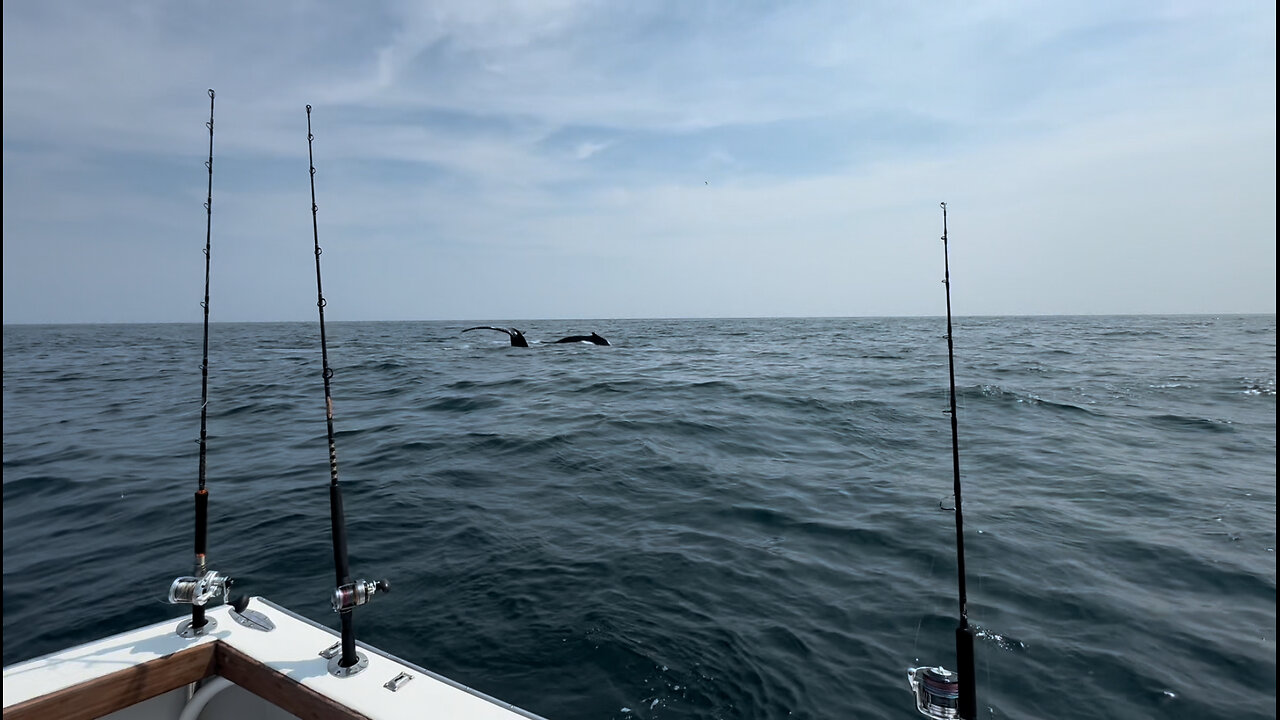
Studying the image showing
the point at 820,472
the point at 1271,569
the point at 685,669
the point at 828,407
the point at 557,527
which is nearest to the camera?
the point at 685,669

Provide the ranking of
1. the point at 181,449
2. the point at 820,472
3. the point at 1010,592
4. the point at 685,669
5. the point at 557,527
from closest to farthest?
1. the point at 685,669
2. the point at 1010,592
3. the point at 557,527
4. the point at 820,472
5. the point at 181,449

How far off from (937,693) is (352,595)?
2.87 meters

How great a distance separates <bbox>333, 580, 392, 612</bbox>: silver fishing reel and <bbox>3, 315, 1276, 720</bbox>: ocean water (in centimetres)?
151

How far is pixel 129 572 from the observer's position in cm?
639

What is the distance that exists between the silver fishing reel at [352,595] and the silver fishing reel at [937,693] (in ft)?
8.62

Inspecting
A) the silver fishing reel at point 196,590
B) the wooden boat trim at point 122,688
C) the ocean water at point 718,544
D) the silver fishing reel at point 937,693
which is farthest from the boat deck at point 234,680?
the silver fishing reel at point 937,693

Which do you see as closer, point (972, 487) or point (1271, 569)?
point (1271, 569)

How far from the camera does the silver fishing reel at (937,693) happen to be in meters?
2.98

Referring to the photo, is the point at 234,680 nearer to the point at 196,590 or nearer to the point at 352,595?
the point at 196,590

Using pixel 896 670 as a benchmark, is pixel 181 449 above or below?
above

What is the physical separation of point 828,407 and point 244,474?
11359 mm

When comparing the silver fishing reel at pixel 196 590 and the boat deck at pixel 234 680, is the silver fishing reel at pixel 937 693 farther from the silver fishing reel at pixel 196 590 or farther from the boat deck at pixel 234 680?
the silver fishing reel at pixel 196 590

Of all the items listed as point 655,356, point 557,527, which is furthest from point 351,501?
point 655,356

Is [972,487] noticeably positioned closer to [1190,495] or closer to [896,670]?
[1190,495]
